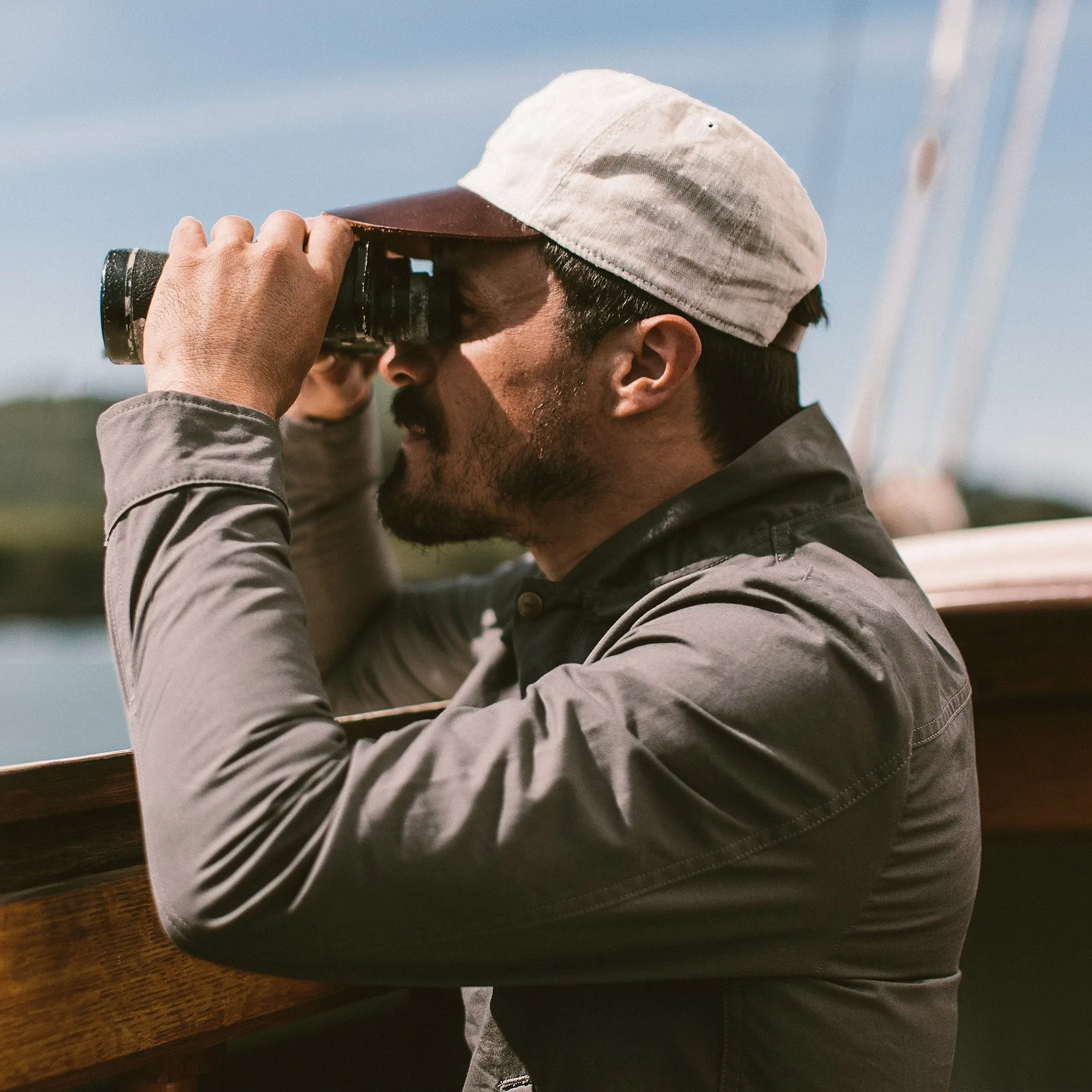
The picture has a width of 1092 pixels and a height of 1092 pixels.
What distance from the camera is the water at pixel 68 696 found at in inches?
35.6

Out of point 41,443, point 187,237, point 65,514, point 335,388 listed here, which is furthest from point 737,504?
point 65,514

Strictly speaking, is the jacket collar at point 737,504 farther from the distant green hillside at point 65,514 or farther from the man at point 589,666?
the distant green hillside at point 65,514

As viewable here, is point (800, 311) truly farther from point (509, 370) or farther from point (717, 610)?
point (717, 610)

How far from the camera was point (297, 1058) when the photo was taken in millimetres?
1206

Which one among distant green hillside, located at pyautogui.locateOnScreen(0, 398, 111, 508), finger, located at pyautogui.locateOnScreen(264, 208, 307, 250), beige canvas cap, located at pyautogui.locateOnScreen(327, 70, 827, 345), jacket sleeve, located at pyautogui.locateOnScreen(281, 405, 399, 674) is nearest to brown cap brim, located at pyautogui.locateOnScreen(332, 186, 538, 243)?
beige canvas cap, located at pyautogui.locateOnScreen(327, 70, 827, 345)

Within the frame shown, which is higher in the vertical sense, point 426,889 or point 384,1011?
point 426,889

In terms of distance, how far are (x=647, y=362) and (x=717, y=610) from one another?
38cm

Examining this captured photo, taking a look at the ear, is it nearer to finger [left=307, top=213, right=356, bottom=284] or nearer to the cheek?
the cheek

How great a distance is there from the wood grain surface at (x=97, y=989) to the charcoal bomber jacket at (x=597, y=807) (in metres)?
0.11

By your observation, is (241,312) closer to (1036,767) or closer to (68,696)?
(1036,767)

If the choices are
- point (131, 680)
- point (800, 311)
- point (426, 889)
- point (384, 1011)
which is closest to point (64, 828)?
point (131, 680)

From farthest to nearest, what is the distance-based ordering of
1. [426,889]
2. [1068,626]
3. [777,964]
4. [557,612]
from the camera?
[1068,626] → [557,612] → [777,964] → [426,889]

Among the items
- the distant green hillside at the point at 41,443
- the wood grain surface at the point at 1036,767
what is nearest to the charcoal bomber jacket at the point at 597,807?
the wood grain surface at the point at 1036,767

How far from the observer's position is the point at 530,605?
1112 millimetres
